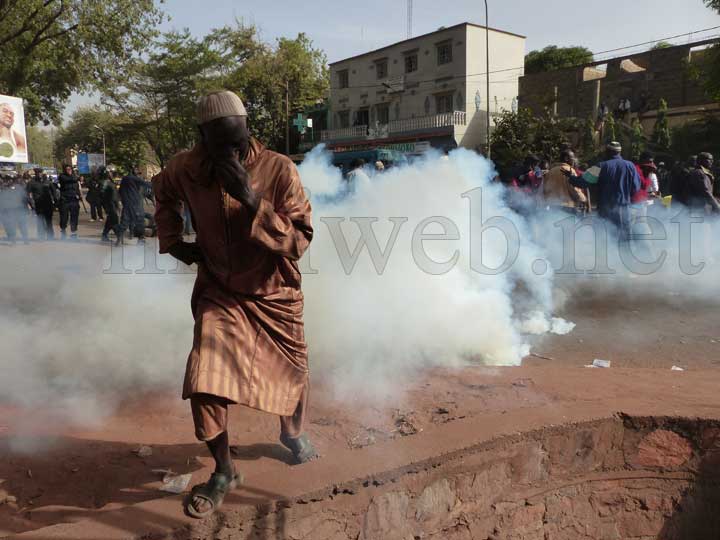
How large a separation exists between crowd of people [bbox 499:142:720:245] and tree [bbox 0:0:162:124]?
16244mm

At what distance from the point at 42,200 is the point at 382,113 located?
23618 mm

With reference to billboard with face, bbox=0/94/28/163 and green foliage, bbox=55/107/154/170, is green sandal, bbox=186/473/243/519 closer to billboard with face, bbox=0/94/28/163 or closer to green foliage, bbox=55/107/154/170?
billboard with face, bbox=0/94/28/163

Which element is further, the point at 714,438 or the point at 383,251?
the point at 383,251

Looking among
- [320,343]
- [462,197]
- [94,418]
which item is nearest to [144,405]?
[94,418]

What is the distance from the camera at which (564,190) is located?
886 cm

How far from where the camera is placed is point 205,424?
2.22 metres

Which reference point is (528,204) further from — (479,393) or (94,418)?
(94,418)

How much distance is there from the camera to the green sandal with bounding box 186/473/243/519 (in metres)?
2.23

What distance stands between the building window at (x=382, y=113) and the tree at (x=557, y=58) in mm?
14112

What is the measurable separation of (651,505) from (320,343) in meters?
2.37

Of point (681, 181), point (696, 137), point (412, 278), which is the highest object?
point (696, 137)

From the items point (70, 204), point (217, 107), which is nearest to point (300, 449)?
point (217, 107)

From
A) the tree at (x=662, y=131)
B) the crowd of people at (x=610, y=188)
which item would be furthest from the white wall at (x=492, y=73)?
the crowd of people at (x=610, y=188)

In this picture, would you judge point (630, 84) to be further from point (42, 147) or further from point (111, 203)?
point (42, 147)
